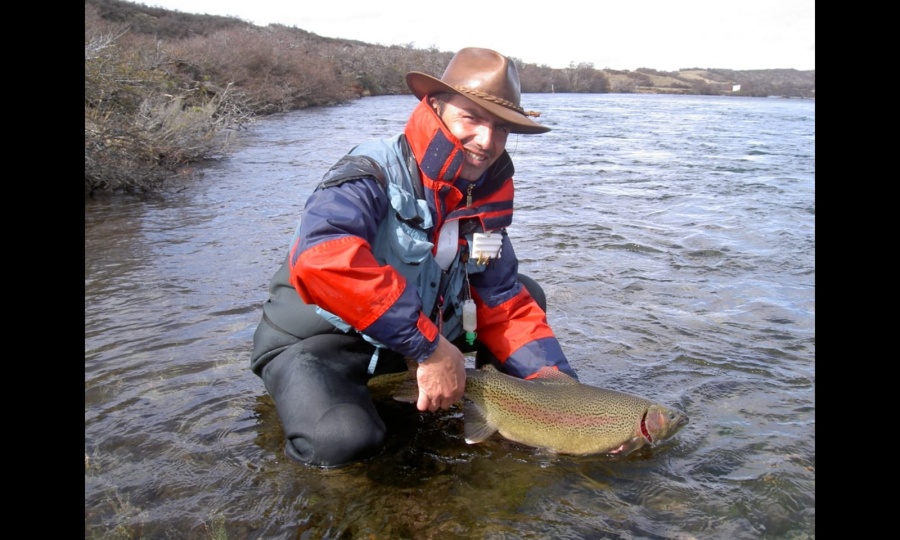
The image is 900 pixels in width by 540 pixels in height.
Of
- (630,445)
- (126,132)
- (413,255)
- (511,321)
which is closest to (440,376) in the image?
(413,255)

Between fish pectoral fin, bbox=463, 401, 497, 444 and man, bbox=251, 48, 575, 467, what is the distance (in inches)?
9.2

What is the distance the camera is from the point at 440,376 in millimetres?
3316

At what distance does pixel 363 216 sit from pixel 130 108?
11.2 metres

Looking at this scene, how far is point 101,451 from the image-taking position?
366 centimetres

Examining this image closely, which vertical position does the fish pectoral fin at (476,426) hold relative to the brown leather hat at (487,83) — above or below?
below

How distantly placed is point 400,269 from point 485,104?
95 cm

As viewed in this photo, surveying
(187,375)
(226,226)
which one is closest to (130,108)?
(226,226)

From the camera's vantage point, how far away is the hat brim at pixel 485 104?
11.2ft

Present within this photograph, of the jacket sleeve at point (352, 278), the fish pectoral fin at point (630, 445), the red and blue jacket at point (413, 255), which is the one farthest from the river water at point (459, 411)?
the jacket sleeve at point (352, 278)

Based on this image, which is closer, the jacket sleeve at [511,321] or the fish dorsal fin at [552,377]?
the fish dorsal fin at [552,377]

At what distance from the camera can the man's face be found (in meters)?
3.56

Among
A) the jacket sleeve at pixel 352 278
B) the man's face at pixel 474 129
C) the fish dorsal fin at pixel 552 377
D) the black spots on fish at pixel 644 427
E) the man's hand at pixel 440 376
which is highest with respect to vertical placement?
the man's face at pixel 474 129

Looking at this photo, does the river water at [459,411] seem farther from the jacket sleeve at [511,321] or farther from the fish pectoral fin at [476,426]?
the jacket sleeve at [511,321]

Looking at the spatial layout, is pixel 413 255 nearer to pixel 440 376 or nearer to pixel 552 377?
pixel 440 376
